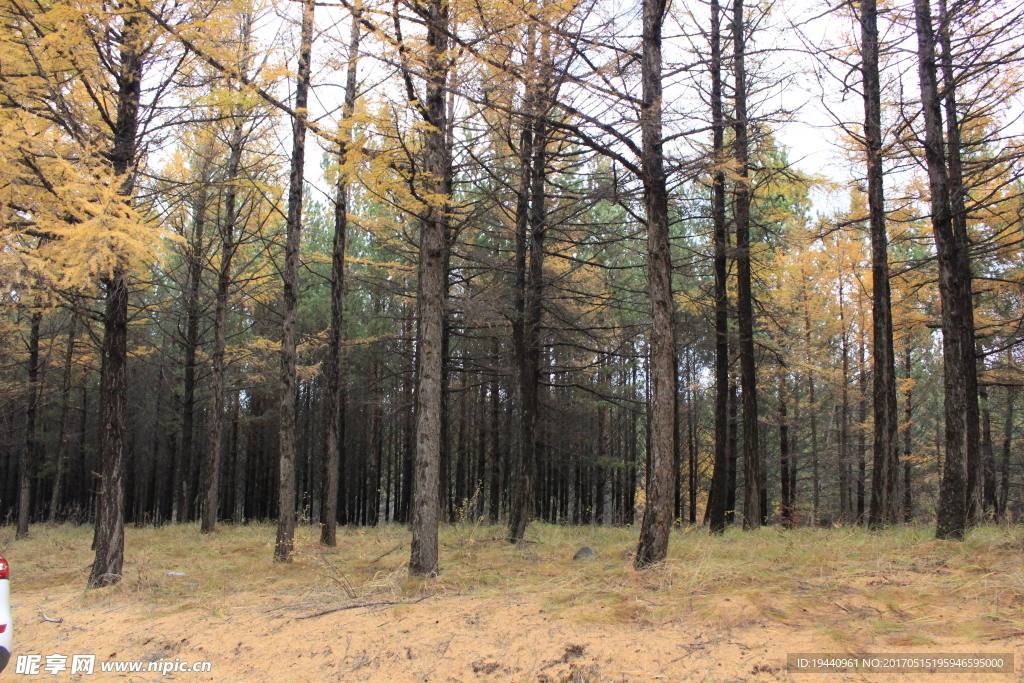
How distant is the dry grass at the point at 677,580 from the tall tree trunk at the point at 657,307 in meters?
0.44

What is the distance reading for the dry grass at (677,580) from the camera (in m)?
4.59

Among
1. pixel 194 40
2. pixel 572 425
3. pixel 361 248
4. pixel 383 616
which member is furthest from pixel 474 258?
pixel 361 248

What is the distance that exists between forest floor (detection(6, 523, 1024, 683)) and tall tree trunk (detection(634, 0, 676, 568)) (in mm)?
413

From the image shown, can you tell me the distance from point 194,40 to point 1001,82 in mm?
11972

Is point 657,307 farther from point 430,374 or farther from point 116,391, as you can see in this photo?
point 116,391

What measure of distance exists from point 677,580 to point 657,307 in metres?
3.09

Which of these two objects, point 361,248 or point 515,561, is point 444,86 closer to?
point 515,561

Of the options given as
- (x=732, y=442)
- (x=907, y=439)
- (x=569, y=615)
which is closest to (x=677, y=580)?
(x=569, y=615)

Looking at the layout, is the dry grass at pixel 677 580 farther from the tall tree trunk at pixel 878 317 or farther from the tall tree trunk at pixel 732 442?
the tall tree trunk at pixel 732 442

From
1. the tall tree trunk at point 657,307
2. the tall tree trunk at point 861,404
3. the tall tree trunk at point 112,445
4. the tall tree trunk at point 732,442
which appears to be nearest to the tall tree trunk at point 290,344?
the tall tree trunk at point 112,445

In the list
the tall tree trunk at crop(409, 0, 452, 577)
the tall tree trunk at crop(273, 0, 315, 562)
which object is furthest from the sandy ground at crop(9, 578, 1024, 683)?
the tall tree trunk at crop(273, 0, 315, 562)

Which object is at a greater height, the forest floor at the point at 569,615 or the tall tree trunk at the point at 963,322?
the tall tree trunk at the point at 963,322

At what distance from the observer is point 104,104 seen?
320 inches

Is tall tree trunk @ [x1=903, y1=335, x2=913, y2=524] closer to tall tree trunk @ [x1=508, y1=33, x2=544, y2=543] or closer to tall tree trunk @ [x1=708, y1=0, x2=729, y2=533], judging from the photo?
tall tree trunk @ [x1=708, y1=0, x2=729, y2=533]
